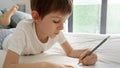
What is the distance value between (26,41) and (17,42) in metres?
0.09

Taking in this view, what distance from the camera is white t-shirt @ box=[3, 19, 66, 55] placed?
0.79 meters

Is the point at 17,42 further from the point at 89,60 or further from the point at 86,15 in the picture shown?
the point at 86,15

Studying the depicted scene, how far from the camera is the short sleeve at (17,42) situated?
2.52 feet

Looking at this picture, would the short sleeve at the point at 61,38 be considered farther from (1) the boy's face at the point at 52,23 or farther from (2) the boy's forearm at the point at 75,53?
(1) the boy's face at the point at 52,23

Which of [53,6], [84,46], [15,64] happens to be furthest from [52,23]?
[84,46]

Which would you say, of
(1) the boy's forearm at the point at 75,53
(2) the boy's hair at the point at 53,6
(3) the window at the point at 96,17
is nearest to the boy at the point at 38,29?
(2) the boy's hair at the point at 53,6

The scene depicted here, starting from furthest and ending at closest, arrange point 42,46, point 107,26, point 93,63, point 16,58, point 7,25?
point 107,26 < point 7,25 < point 42,46 < point 93,63 < point 16,58

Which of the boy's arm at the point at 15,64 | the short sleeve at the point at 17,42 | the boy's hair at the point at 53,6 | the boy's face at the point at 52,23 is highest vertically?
the boy's hair at the point at 53,6

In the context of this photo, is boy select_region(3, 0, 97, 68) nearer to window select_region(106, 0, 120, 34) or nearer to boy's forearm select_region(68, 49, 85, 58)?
boy's forearm select_region(68, 49, 85, 58)

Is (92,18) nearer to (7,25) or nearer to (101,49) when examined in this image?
(7,25)

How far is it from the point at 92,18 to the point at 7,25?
129 centimetres

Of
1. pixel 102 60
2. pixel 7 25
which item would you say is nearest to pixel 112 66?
pixel 102 60

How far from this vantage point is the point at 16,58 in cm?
76

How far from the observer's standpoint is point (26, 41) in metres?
0.88
